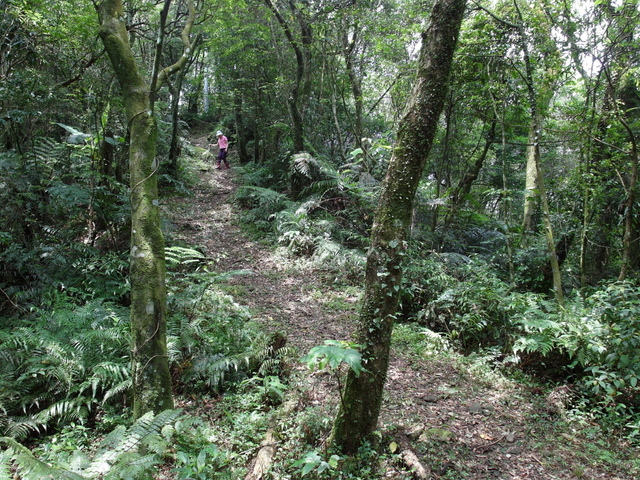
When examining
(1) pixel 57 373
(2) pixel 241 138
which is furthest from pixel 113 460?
(2) pixel 241 138

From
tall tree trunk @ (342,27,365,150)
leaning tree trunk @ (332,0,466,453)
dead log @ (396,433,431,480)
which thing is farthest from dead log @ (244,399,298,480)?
tall tree trunk @ (342,27,365,150)

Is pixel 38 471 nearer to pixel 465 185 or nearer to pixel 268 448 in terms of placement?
pixel 268 448

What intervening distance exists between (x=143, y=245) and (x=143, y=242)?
1.0 inches

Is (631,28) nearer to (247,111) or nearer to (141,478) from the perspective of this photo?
(141,478)

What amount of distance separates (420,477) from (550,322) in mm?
2857

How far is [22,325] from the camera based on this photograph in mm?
4574

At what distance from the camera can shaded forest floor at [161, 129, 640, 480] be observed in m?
3.21

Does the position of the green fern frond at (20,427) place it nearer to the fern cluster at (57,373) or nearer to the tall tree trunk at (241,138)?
the fern cluster at (57,373)

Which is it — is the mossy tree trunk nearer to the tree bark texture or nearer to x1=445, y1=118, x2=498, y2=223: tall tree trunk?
the tree bark texture

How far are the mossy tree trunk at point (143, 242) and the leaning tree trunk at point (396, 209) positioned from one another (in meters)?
1.59

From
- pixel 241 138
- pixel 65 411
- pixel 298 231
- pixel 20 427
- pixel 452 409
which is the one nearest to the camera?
pixel 20 427

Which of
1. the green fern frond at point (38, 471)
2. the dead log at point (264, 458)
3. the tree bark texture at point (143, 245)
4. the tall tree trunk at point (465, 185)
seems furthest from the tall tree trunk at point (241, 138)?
the green fern frond at point (38, 471)

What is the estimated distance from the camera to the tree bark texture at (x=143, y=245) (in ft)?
9.70

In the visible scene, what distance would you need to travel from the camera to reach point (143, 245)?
9.99ft
